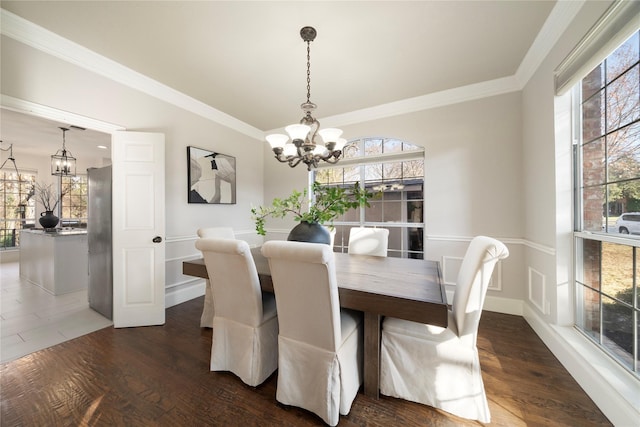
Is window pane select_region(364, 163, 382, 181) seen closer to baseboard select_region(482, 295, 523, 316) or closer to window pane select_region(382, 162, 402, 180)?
window pane select_region(382, 162, 402, 180)

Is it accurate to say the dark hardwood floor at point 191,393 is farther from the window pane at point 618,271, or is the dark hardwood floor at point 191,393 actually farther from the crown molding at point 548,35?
the crown molding at point 548,35

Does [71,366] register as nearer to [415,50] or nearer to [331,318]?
[331,318]

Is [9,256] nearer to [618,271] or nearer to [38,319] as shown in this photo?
[38,319]

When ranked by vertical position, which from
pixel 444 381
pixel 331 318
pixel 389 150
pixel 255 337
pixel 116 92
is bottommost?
pixel 444 381

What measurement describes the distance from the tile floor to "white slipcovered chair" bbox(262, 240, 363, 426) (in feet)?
7.76

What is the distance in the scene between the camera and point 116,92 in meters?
2.52

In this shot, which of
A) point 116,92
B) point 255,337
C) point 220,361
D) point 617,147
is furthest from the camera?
point 116,92

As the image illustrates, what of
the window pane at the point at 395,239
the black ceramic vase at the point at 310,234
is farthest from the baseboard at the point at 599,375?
the black ceramic vase at the point at 310,234

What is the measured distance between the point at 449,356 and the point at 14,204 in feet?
30.7

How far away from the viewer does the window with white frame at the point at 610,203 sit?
4.49 feet

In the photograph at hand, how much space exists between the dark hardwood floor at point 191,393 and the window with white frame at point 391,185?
1592mm

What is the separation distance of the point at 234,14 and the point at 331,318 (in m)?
2.32

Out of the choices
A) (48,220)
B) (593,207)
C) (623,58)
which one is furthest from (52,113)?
(593,207)

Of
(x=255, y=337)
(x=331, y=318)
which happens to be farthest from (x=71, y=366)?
(x=331, y=318)
